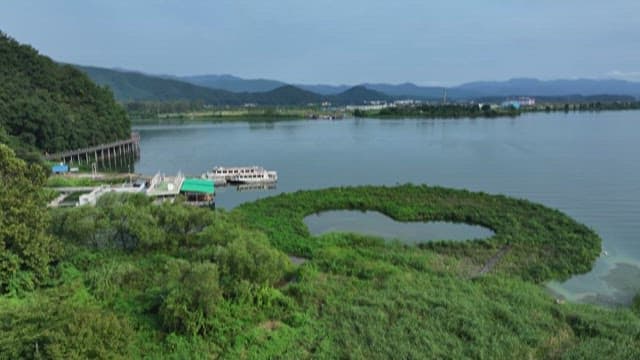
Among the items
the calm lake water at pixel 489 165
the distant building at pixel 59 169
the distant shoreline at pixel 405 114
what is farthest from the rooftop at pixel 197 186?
the distant shoreline at pixel 405 114

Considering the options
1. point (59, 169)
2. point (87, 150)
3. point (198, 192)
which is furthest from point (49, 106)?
point (198, 192)

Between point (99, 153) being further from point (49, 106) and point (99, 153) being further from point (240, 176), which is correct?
point (240, 176)

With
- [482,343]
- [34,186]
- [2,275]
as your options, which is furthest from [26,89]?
[482,343]

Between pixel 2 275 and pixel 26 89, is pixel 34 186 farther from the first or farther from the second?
pixel 26 89

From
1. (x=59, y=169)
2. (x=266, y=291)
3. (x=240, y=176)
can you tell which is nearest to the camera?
(x=266, y=291)

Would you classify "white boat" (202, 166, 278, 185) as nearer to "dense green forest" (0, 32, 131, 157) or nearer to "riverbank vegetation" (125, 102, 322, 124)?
"dense green forest" (0, 32, 131, 157)

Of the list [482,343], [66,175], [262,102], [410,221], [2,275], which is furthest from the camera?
[262,102]

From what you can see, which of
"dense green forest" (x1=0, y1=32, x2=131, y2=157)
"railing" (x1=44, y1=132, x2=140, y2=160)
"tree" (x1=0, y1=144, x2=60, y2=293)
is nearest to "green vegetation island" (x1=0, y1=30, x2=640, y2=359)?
"tree" (x1=0, y1=144, x2=60, y2=293)
